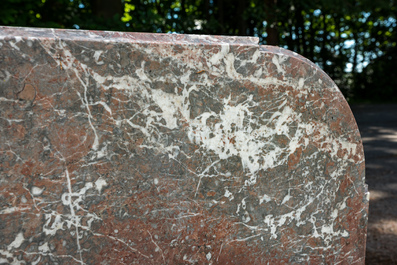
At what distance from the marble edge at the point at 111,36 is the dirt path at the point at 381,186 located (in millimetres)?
1445

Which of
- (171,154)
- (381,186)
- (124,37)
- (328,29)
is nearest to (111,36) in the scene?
(124,37)

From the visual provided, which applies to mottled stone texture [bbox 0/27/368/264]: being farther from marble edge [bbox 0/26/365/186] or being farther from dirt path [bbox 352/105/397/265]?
dirt path [bbox 352/105/397/265]

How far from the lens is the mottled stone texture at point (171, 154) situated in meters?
1.10

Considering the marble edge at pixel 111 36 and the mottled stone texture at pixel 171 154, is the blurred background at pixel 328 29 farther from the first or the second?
the marble edge at pixel 111 36

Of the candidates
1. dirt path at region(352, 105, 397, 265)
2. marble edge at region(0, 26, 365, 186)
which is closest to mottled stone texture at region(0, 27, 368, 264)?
marble edge at region(0, 26, 365, 186)

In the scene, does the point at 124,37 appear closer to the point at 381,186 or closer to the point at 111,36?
the point at 111,36

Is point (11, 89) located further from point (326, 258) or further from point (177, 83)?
point (326, 258)

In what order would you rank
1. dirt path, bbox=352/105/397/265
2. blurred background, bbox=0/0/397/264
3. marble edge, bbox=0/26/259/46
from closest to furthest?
1. marble edge, bbox=0/26/259/46
2. dirt path, bbox=352/105/397/265
3. blurred background, bbox=0/0/397/264

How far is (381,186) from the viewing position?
304 cm

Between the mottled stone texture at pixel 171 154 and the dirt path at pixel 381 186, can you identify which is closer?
the mottled stone texture at pixel 171 154

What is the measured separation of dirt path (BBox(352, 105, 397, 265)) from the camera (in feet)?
6.59

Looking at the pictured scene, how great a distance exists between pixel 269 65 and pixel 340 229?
0.73 m

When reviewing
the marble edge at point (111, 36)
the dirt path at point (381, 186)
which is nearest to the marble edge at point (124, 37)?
the marble edge at point (111, 36)

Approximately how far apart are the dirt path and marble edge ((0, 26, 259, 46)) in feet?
4.74
